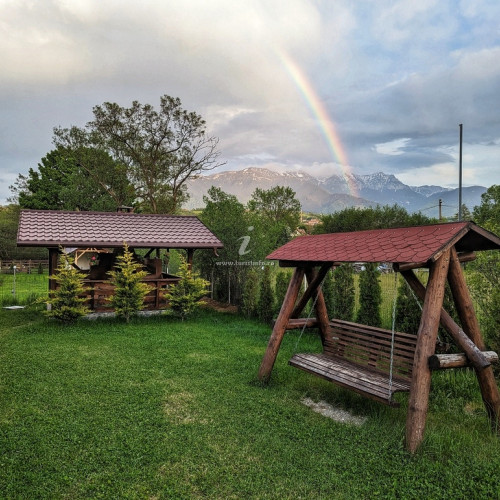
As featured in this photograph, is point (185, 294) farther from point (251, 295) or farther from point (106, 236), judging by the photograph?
point (106, 236)

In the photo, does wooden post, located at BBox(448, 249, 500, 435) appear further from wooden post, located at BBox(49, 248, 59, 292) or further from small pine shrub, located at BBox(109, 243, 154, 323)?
wooden post, located at BBox(49, 248, 59, 292)

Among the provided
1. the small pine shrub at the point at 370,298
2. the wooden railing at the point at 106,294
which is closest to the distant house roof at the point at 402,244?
the small pine shrub at the point at 370,298

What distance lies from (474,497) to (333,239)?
346 cm

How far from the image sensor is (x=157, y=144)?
26.3 meters

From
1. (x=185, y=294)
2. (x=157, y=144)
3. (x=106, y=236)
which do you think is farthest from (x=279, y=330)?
(x=157, y=144)

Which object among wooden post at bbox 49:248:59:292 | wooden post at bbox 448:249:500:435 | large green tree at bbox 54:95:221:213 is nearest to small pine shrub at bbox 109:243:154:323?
wooden post at bbox 49:248:59:292

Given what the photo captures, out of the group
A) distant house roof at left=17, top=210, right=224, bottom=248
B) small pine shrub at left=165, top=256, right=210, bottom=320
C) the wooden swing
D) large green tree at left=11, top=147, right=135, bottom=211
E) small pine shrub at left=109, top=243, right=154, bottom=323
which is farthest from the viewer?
large green tree at left=11, top=147, right=135, bottom=211

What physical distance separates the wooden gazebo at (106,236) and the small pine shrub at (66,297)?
0.60 m

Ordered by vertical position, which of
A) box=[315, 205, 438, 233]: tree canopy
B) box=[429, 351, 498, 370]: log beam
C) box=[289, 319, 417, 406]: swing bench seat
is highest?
box=[315, 205, 438, 233]: tree canopy

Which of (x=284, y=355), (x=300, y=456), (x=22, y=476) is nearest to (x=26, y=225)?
(x=284, y=355)

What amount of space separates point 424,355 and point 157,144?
25.4 meters

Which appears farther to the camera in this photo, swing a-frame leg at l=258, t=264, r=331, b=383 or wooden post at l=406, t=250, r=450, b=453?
swing a-frame leg at l=258, t=264, r=331, b=383

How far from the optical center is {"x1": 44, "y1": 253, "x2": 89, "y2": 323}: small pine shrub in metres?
10.0

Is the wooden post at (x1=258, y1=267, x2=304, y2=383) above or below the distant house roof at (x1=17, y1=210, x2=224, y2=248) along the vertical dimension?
below
